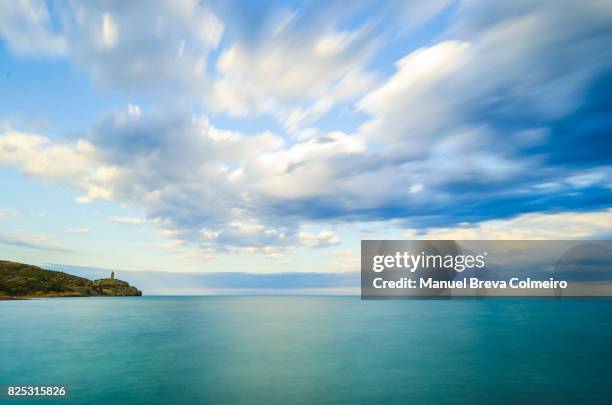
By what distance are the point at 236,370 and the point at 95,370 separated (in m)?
14.2

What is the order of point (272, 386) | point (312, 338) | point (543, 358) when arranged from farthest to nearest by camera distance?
point (312, 338) → point (543, 358) → point (272, 386)

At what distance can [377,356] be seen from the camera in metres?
43.5

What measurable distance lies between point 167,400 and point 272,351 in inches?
870

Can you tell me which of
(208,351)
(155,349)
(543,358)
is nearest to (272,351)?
(208,351)

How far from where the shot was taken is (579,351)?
48219 mm

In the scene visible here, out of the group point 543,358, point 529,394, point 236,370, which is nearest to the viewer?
point 529,394

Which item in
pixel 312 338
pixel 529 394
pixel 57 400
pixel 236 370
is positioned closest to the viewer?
pixel 57 400

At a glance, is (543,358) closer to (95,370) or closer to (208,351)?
(208,351)

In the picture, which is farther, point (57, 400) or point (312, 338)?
point (312, 338)

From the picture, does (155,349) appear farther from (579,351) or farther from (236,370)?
(579,351)

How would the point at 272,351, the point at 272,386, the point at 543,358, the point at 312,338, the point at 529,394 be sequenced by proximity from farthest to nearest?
the point at 312,338 → the point at 272,351 → the point at 543,358 → the point at 272,386 → the point at 529,394

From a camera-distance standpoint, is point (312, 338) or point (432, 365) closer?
point (432, 365)

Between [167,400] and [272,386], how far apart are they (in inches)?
320

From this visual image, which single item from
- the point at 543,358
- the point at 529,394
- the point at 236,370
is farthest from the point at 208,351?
the point at 543,358
